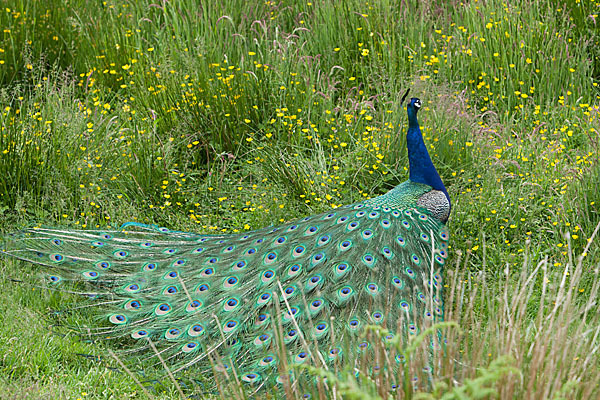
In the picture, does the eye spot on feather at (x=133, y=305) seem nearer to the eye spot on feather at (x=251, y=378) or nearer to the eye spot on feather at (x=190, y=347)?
the eye spot on feather at (x=190, y=347)

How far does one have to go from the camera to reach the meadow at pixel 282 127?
392 centimetres

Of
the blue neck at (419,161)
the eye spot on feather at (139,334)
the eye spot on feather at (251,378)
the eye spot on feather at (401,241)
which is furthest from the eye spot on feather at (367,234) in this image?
the eye spot on feather at (139,334)

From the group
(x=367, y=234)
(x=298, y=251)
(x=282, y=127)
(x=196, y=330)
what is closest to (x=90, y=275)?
(x=196, y=330)

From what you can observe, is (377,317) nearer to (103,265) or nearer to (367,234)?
(367,234)

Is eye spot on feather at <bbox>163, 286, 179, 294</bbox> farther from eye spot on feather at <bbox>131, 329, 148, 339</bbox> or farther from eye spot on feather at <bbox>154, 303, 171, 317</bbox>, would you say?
eye spot on feather at <bbox>131, 329, 148, 339</bbox>

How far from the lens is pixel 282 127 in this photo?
525cm

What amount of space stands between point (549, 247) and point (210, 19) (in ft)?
12.0

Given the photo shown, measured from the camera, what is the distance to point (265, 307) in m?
3.22

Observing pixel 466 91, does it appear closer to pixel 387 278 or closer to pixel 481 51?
pixel 481 51

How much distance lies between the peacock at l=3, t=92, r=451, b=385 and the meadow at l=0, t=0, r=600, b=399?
0.52 feet

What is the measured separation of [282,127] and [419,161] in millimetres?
1504

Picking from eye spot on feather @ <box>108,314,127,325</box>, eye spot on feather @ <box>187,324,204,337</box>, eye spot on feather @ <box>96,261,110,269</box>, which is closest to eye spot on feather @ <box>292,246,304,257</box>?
eye spot on feather @ <box>187,324,204,337</box>

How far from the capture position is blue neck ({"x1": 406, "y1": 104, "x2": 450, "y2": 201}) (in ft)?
13.1

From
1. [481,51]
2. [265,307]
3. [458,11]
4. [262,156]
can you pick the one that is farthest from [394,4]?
[265,307]
